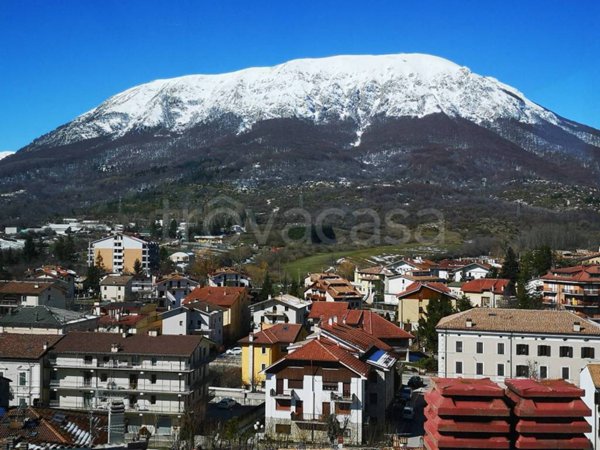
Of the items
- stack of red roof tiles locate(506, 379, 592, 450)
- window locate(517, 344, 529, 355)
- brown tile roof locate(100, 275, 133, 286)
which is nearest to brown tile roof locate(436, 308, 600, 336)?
window locate(517, 344, 529, 355)

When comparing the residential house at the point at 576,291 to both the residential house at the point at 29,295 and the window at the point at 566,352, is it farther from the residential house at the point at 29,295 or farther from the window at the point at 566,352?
the residential house at the point at 29,295

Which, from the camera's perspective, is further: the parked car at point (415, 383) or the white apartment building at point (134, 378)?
the parked car at point (415, 383)

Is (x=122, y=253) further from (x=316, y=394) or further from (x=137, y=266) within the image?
(x=316, y=394)

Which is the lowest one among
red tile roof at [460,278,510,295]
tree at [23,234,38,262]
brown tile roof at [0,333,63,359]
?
brown tile roof at [0,333,63,359]

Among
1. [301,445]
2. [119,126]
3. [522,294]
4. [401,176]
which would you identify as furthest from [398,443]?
[119,126]

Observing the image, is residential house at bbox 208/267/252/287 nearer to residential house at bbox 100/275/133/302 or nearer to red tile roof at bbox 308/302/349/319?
residential house at bbox 100/275/133/302

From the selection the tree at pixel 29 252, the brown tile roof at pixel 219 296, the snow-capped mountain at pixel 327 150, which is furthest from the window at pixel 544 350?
the snow-capped mountain at pixel 327 150

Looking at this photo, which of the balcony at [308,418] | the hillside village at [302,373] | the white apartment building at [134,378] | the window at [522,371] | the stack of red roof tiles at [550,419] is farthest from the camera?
the window at [522,371]
